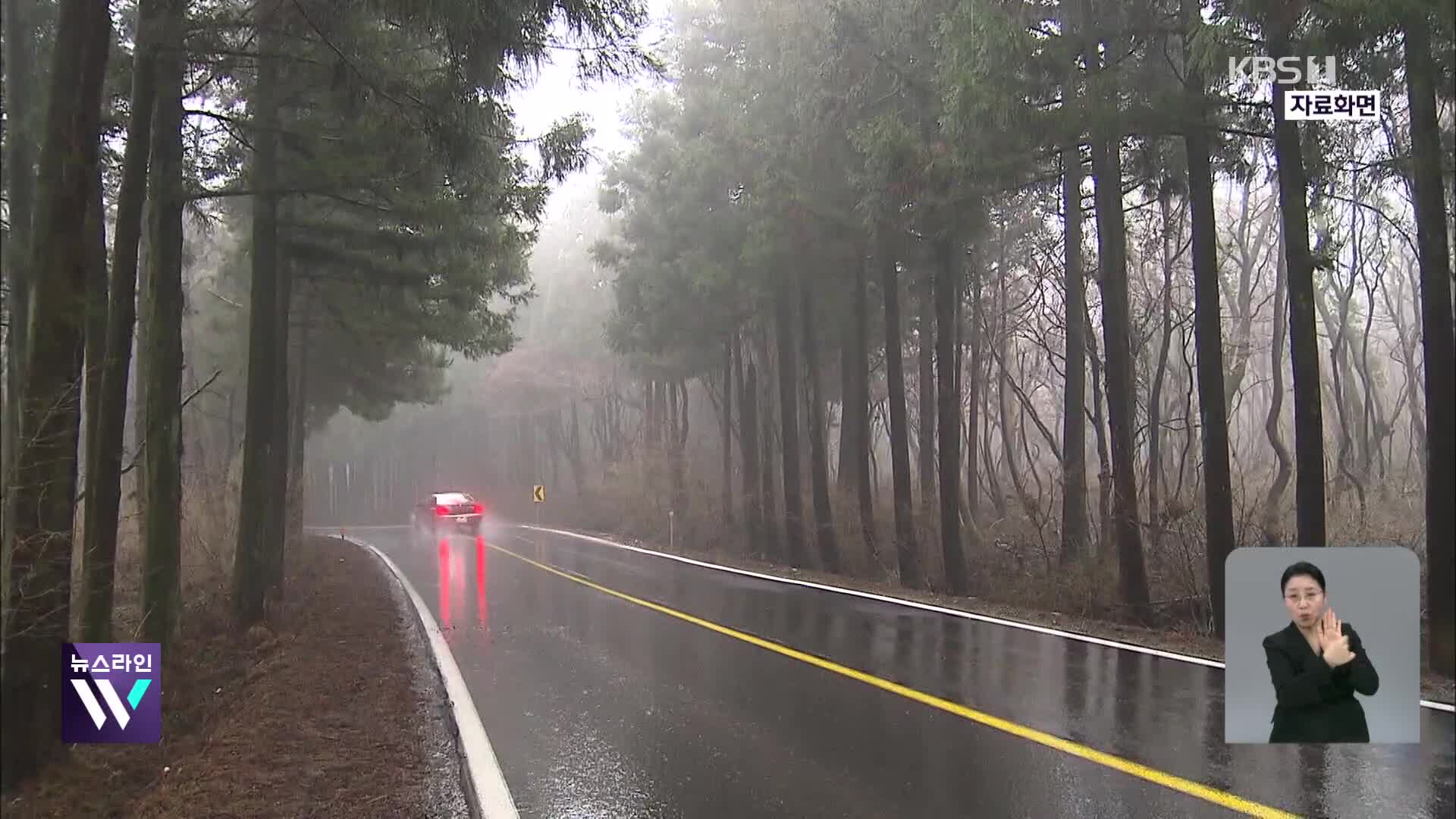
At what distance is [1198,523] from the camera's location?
9.62m

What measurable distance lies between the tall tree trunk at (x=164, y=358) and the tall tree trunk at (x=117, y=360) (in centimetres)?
97

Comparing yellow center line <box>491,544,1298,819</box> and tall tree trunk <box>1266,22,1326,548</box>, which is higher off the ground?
tall tree trunk <box>1266,22,1326,548</box>

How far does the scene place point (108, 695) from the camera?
2.84m

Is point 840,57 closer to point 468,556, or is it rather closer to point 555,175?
point 555,175

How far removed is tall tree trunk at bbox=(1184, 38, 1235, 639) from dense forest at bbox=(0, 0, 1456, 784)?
0.04 m

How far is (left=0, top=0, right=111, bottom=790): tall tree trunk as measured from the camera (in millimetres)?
2359

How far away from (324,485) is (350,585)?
55108 mm

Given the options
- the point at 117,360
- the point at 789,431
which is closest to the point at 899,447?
the point at 789,431

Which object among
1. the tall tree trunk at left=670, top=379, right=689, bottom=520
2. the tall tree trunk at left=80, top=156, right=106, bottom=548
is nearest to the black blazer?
the tall tree trunk at left=80, top=156, right=106, bottom=548

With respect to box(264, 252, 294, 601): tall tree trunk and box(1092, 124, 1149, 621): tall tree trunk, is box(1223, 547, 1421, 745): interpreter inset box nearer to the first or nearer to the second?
box(1092, 124, 1149, 621): tall tree trunk

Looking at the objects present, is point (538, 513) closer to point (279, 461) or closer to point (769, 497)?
point (769, 497)

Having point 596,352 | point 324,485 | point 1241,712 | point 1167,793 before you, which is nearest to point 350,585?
point 1167,793

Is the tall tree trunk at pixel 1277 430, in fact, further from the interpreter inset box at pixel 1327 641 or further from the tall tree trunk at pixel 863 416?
the tall tree trunk at pixel 863 416

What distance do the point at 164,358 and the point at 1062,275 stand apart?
17.1m
